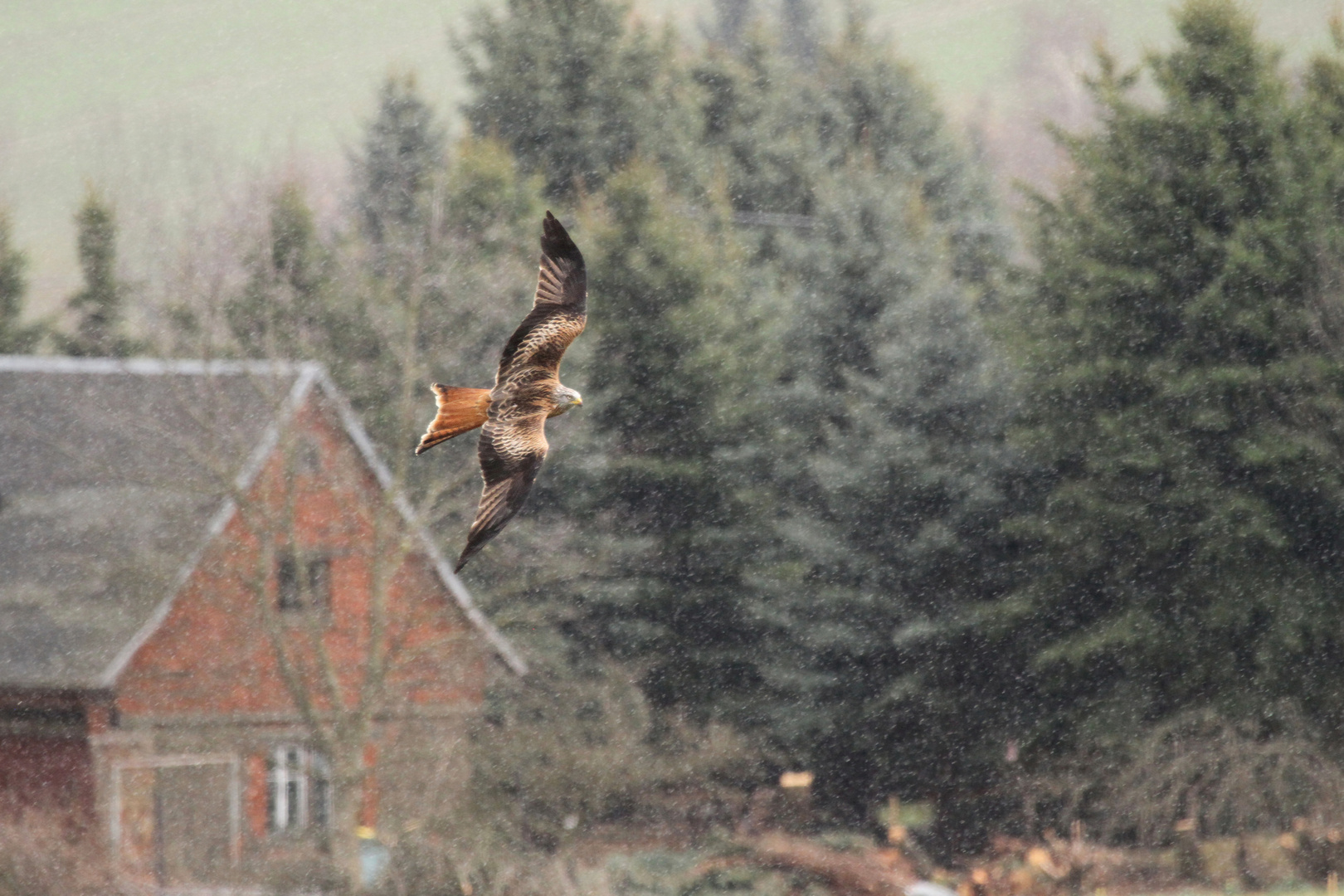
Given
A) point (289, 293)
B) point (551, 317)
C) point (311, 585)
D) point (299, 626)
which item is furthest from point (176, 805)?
point (551, 317)

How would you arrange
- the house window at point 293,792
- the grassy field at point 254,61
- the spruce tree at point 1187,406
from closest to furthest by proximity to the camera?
1. the spruce tree at point 1187,406
2. the house window at point 293,792
3. the grassy field at point 254,61

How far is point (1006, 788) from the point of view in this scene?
21.1 metres

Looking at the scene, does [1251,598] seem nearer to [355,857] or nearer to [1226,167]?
[1226,167]

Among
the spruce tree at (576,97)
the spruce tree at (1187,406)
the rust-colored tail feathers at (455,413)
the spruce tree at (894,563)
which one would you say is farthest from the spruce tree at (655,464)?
the rust-colored tail feathers at (455,413)

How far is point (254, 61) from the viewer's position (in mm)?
60656

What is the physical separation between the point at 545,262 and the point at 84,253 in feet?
69.9

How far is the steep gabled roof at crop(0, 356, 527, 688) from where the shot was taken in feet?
68.1

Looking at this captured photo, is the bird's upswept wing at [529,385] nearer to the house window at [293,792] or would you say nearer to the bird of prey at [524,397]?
the bird of prey at [524,397]

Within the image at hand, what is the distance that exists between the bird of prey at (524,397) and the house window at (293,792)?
15269mm


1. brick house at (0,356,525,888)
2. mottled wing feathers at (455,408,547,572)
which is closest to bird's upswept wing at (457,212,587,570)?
mottled wing feathers at (455,408,547,572)

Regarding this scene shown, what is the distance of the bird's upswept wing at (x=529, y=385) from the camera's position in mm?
6523

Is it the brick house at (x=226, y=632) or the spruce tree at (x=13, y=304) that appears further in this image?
→ the spruce tree at (x=13, y=304)

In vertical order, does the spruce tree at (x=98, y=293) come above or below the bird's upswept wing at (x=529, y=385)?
above

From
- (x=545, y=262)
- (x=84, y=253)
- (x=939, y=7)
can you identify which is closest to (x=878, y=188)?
(x=84, y=253)
